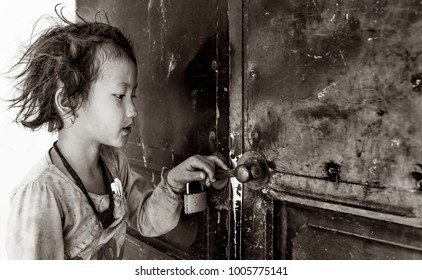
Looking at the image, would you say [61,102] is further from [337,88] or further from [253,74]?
[337,88]

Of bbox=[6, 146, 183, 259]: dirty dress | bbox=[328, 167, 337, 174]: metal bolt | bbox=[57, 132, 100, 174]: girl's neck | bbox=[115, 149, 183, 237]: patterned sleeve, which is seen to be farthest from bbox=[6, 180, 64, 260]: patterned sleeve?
bbox=[328, 167, 337, 174]: metal bolt

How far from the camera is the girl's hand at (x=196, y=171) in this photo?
735 millimetres

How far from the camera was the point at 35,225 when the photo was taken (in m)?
0.66

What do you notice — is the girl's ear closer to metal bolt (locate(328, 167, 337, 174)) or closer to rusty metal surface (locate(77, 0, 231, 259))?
rusty metal surface (locate(77, 0, 231, 259))

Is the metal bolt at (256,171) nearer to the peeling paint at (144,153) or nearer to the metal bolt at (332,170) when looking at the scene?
the metal bolt at (332,170)

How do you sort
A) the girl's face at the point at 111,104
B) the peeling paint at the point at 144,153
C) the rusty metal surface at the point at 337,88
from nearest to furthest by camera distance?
the rusty metal surface at the point at 337,88 < the girl's face at the point at 111,104 < the peeling paint at the point at 144,153

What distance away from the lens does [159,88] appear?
3.00 feet

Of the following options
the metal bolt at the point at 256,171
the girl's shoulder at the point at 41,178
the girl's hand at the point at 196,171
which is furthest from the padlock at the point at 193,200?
the girl's shoulder at the point at 41,178

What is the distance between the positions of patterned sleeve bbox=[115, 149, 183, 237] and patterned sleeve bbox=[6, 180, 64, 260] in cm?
22

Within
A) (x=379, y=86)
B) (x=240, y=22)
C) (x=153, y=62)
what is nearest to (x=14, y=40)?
(x=153, y=62)

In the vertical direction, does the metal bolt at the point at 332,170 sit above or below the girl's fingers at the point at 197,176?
above

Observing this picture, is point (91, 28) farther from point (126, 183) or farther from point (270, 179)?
point (270, 179)

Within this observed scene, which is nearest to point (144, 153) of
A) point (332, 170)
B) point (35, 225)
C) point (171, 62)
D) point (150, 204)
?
point (150, 204)

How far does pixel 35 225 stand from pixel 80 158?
0.64 ft
